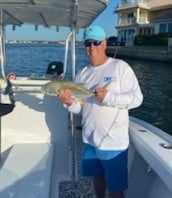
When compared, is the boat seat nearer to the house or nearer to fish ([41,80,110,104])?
fish ([41,80,110,104])

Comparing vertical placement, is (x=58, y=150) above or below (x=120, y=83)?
below

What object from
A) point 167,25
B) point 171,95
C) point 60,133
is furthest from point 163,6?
point 60,133

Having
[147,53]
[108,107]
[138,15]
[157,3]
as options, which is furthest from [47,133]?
[157,3]

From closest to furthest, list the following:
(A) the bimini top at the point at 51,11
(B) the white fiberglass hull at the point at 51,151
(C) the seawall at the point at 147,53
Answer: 1. (B) the white fiberglass hull at the point at 51,151
2. (A) the bimini top at the point at 51,11
3. (C) the seawall at the point at 147,53

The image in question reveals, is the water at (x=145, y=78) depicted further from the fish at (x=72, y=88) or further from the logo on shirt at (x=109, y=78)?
the logo on shirt at (x=109, y=78)

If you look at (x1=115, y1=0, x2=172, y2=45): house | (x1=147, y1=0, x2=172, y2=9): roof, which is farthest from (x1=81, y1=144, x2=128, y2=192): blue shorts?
(x1=147, y1=0, x2=172, y2=9): roof

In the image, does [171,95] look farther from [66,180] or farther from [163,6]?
[163,6]

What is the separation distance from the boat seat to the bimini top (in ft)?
4.42

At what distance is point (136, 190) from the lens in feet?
10.5

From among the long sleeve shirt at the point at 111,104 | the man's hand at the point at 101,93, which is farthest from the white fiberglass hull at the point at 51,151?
the man's hand at the point at 101,93

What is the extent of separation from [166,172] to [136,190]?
978 millimetres

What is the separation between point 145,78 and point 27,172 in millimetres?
21040

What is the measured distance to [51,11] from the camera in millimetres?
3916

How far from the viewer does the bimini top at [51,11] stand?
11.6 feet
